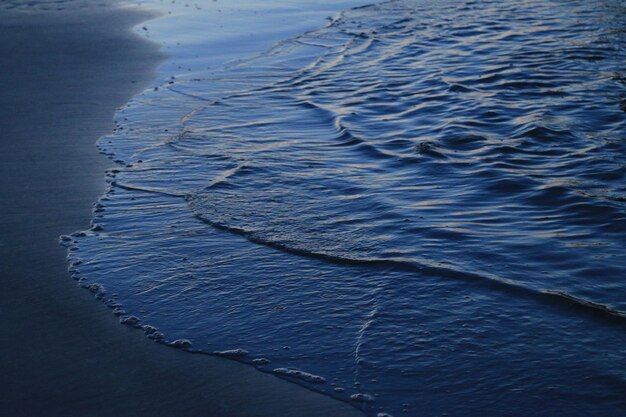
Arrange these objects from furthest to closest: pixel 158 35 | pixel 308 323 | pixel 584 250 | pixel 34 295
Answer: pixel 158 35 < pixel 584 250 < pixel 34 295 < pixel 308 323

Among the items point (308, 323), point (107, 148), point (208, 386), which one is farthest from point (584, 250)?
point (107, 148)

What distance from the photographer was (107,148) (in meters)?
7.12

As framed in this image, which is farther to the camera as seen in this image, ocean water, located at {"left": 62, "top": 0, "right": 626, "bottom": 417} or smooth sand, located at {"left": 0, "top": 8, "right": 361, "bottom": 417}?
ocean water, located at {"left": 62, "top": 0, "right": 626, "bottom": 417}

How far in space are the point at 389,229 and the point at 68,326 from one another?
2128mm

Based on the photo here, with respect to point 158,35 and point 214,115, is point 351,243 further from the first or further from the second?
point 158,35

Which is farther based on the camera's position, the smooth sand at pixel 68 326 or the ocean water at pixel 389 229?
the ocean water at pixel 389 229

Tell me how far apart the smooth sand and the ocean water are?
6.0 inches

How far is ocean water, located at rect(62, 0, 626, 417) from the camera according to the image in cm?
376

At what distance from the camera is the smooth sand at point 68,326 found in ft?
11.4

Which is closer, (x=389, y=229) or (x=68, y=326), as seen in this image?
(x=68, y=326)

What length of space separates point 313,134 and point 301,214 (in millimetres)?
2085

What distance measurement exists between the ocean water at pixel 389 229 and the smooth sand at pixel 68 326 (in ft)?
0.50

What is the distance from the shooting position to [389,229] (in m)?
5.27

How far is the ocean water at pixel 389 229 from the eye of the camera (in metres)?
3.76
